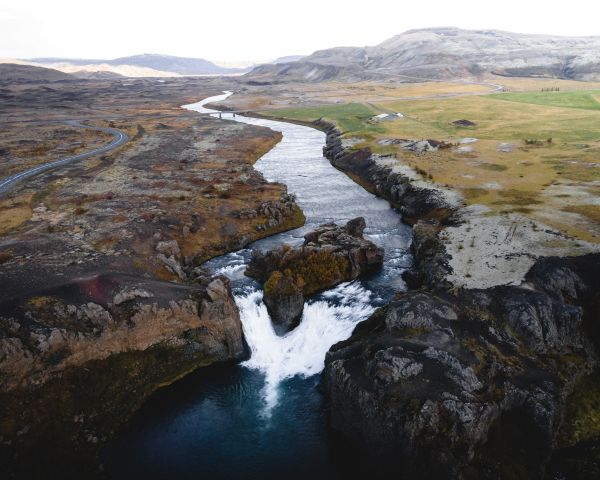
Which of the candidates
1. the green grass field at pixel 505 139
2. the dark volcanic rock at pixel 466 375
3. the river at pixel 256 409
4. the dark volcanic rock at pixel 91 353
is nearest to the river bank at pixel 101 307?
the dark volcanic rock at pixel 91 353

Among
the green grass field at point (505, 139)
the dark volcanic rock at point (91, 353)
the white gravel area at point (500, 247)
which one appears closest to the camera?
the dark volcanic rock at point (91, 353)

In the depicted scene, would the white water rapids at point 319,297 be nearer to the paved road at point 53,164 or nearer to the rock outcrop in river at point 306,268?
the rock outcrop in river at point 306,268

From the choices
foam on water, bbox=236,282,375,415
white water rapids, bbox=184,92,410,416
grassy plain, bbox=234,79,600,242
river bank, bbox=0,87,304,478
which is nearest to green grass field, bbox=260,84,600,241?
grassy plain, bbox=234,79,600,242

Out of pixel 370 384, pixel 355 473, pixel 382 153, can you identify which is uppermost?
pixel 382 153

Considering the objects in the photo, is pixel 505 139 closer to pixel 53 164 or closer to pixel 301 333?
pixel 301 333

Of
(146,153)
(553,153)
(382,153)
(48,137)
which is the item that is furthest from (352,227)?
(48,137)

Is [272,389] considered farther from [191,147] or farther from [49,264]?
[191,147]

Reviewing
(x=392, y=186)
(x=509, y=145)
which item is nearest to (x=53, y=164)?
(x=392, y=186)
